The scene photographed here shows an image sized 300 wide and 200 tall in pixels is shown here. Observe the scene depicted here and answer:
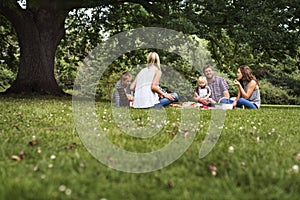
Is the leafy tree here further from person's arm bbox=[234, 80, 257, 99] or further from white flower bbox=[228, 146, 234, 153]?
white flower bbox=[228, 146, 234, 153]

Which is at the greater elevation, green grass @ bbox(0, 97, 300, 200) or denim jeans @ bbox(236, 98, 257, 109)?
green grass @ bbox(0, 97, 300, 200)

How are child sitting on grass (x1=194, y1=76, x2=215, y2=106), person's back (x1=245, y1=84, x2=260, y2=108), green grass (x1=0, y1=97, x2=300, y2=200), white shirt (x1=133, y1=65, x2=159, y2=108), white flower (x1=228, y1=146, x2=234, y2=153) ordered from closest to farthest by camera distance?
green grass (x1=0, y1=97, x2=300, y2=200)
white flower (x1=228, y1=146, x2=234, y2=153)
white shirt (x1=133, y1=65, x2=159, y2=108)
person's back (x1=245, y1=84, x2=260, y2=108)
child sitting on grass (x1=194, y1=76, x2=215, y2=106)

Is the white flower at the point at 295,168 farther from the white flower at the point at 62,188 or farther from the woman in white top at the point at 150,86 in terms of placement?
the woman in white top at the point at 150,86

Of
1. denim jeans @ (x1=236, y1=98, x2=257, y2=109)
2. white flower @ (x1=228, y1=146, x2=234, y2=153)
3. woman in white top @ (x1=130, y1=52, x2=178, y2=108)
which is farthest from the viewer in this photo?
denim jeans @ (x1=236, y1=98, x2=257, y2=109)

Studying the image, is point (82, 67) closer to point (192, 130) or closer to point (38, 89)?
point (38, 89)

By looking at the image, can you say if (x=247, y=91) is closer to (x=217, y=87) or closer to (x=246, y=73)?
(x=246, y=73)

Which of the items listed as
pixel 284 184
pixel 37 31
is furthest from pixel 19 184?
pixel 37 31

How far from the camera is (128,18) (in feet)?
65.3

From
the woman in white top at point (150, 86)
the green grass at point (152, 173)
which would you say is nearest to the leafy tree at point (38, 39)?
the woman in white top at point (150, 86)

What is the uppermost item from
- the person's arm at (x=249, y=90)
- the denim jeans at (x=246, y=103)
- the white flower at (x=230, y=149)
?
Answer: the person's arm at (x=249, y=90)

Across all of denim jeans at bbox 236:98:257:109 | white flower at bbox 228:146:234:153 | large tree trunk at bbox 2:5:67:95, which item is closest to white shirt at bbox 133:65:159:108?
denim jeans at bbox 236:98:257:109

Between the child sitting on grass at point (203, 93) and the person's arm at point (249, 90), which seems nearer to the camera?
the person's arm at point (249, 90)

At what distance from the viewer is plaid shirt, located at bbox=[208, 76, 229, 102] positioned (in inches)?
487

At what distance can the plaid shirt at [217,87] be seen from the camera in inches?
487
